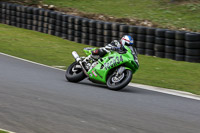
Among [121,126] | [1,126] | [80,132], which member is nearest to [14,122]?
[1,126]

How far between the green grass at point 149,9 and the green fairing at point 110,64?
334 inches

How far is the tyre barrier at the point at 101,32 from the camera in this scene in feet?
44.4

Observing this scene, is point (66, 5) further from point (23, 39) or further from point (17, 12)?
point (23, 39)

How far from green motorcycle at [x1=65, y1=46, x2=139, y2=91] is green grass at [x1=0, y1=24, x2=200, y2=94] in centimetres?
161

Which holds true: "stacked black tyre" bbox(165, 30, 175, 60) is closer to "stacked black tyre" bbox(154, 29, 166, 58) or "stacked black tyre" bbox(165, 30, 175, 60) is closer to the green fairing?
"stacked black tyre" bbox(154, 29, 166, 58)

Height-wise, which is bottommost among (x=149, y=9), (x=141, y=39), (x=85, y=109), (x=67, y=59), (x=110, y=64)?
(x=67, y=59)

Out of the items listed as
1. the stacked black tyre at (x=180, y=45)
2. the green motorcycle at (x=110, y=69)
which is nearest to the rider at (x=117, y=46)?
the green motorcycle at (x=110, y=69)

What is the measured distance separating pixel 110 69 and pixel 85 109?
2369mm

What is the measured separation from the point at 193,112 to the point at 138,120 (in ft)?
4.72

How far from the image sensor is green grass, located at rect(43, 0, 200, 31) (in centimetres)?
1795

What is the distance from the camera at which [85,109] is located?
6875 mm

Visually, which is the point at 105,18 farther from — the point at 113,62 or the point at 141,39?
the point at 113,62

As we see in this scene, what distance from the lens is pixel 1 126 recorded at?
5.59 m

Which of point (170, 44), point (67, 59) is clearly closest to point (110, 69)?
point (67, 59)
